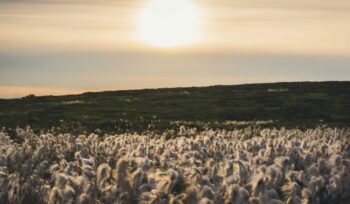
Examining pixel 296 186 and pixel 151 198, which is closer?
pixel 151 198

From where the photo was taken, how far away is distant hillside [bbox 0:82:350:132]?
52031mm

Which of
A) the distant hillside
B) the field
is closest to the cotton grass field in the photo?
the field

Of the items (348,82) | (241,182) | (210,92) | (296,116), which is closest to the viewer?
(241,182)

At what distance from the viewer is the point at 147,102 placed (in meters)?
84.4

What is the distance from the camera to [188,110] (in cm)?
7212

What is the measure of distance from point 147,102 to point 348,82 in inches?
1724

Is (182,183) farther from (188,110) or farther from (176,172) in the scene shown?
(188,110)

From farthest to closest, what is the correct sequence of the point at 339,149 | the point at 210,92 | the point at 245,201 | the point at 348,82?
the point at 348,82, the point at 210,92, the point at 339,149, the point at 245,201

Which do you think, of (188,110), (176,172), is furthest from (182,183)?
(188,110)

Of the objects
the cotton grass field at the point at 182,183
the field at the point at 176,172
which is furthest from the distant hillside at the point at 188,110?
the cotton grass field at the point at 182,183

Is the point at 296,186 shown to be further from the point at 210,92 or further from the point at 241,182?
the point at 210,92

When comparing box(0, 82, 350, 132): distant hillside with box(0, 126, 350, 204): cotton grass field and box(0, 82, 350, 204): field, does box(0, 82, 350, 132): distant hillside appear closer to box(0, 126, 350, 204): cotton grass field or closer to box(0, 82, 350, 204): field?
box(0, 82, 350, 204): field

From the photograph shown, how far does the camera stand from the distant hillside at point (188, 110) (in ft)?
171

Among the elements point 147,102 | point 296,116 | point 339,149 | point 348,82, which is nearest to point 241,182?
point 339,149
